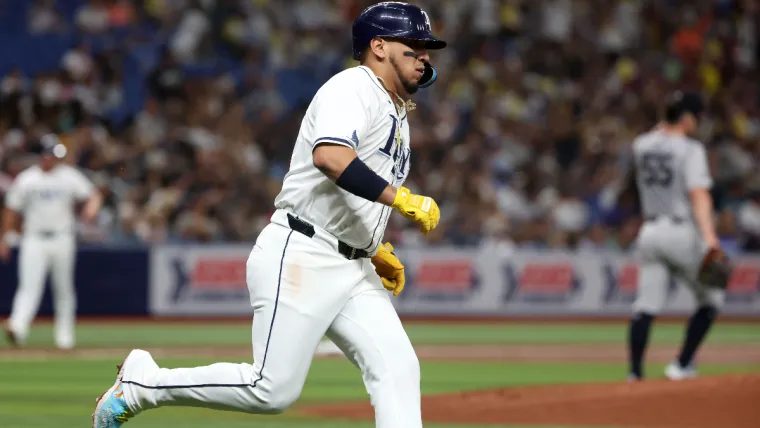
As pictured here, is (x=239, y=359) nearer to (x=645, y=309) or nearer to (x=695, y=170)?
(x=645, y=309)

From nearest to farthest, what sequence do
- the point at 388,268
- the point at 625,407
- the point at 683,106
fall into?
the point at 388,268
the point at 625,407
the point at 683,106

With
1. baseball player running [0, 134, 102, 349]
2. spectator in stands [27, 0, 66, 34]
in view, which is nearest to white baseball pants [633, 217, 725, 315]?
baseball player running [0, 134, 102, 349]

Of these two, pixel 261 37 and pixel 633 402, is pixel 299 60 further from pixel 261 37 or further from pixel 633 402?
pixel 633 402

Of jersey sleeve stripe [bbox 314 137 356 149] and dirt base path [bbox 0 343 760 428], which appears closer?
jersey sleeve stripe [bbox 314 137 356 149]

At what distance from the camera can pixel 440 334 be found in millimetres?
17328

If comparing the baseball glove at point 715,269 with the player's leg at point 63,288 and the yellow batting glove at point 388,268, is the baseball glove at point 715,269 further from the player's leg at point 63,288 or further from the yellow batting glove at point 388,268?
the player's leg at point 63,288

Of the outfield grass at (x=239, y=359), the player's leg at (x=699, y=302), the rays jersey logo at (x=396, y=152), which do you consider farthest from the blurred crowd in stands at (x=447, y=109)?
the rays jersey logo at (x=396, y=152)

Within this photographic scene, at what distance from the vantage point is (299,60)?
2253cm

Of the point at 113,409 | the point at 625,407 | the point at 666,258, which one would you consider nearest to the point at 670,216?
the point at 666,258

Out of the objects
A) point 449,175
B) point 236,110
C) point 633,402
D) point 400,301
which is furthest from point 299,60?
point 633,402

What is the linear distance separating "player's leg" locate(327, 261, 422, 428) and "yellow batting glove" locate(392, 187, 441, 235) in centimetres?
50

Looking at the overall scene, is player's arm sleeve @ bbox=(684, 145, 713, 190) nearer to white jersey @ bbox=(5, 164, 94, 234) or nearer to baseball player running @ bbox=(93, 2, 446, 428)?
baseball player running @ bbox=(93, 2, 446, 428)

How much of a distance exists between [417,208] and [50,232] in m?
10.4

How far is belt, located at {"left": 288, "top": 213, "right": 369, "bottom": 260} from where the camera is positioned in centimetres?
518
